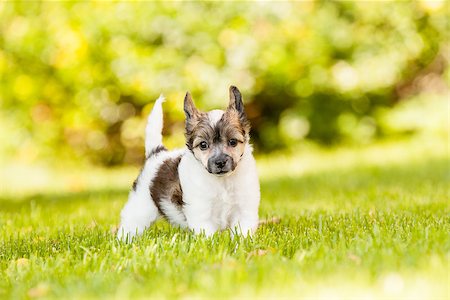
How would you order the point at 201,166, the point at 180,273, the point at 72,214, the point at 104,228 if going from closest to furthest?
the point at 180,273
the point at 201,166
the point at 104,228
the point at 72,214

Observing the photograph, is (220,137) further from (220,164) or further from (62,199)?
(62,199)

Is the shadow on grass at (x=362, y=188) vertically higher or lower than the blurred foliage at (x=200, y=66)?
lower

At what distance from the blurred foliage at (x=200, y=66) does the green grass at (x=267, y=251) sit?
3074 millimetres

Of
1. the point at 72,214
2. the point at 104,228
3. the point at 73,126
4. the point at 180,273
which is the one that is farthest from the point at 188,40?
the point at 180,273

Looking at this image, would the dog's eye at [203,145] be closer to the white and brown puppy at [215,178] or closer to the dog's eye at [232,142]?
the white and brown puppy at [215,178]

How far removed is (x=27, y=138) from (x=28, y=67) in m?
1.14

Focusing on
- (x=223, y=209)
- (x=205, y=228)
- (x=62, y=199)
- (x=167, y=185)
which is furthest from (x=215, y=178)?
(x=62, y=199)

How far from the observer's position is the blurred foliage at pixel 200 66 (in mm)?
10844

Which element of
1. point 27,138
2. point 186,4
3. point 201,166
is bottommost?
point 201,166

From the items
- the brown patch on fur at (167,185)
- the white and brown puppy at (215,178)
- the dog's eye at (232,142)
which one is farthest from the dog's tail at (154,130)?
the dog's eye at (232,142)

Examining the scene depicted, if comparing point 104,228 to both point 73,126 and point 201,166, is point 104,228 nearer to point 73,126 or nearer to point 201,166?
point 201,166

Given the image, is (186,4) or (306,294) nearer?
(306,294)

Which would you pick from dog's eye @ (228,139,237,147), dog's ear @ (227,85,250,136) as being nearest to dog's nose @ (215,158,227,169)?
dog's eye @ (228,139,237,147)

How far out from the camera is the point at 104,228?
6129mm
